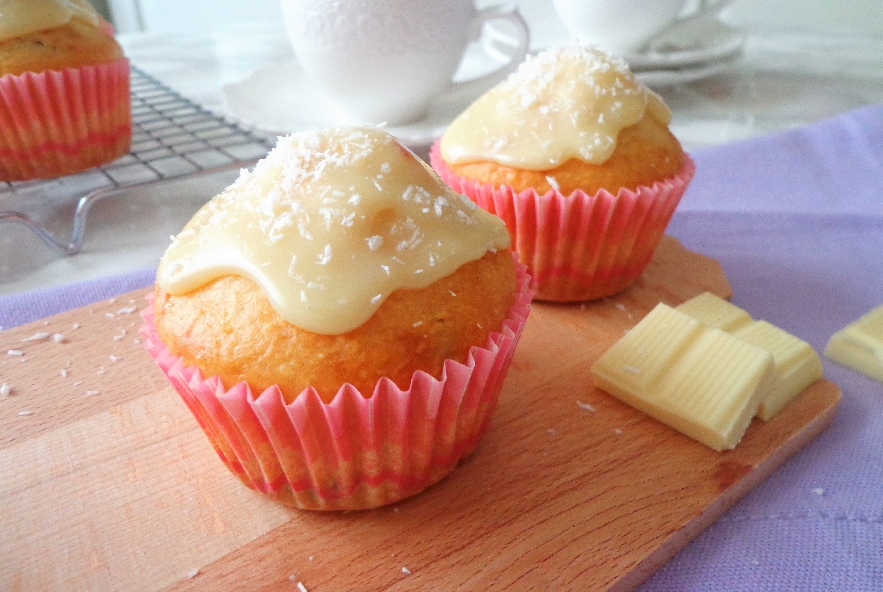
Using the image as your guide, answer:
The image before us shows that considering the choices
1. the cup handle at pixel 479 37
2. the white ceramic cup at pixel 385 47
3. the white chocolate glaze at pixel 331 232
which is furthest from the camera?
the cup handle at pixel 479 37

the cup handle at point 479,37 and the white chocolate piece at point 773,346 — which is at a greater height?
the cup handle at point 479,37

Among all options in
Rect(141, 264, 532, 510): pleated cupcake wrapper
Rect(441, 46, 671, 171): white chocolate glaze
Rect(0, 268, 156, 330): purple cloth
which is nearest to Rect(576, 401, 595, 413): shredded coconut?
Rect(141, 264, 532, 510): pleated cupcake wrapper

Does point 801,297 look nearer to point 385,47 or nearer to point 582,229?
point 582,229

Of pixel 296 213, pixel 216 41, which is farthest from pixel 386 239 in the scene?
pixel 216 41

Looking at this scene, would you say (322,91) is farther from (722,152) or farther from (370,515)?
(370,515)

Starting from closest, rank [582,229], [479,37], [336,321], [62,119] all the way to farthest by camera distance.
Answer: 1. [336,321]
2. [582,229]
3. [62,119]
4. [479,37]

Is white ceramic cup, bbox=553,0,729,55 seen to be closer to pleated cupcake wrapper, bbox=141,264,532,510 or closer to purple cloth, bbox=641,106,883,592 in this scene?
purple cloth, bbox=641,106,883,592

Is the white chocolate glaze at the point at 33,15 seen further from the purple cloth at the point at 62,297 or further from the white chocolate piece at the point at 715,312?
the white chocolate piece at the point at 715,312

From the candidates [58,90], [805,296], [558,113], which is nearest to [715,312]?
[805,296]

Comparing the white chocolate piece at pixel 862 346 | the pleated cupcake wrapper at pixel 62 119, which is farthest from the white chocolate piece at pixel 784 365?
the pleated cupcake wrapper at pixel 62 119
